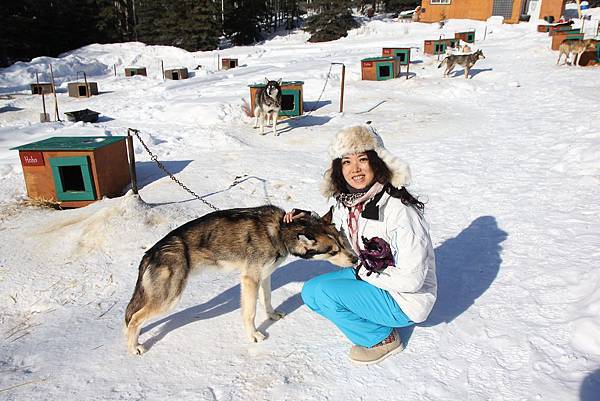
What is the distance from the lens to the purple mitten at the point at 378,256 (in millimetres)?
2250

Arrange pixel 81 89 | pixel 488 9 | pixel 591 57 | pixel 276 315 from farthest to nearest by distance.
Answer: pixel 488 9 < pixel 81 89 < pixel 591 57 < pixel 276 315

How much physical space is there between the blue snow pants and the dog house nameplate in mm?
4971

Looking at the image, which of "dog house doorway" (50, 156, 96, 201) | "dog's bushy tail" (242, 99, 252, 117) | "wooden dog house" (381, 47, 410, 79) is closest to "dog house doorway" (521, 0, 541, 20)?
"wooden dog house" (381, 47, 410, 79)

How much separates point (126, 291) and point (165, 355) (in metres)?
1.14

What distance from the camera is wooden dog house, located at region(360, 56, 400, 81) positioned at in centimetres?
1561

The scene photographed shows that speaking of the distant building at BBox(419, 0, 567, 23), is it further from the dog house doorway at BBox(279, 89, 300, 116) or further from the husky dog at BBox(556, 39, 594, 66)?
the dog house doorway at BBox(279, 89, 300, 116)

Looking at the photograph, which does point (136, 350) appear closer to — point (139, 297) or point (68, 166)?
point (139, 297)

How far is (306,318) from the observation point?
302 centimetres

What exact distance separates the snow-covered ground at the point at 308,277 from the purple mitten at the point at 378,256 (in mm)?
675

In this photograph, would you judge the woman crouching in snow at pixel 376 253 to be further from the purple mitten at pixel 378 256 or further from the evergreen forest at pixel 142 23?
the evergreen forest at pixel 142 23

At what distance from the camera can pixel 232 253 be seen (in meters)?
2.69

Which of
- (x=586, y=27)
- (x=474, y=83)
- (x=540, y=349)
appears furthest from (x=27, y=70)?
(x=586, y=27)

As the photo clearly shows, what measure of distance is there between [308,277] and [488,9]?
116 ft

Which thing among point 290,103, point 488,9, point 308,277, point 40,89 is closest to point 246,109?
point 290,103
